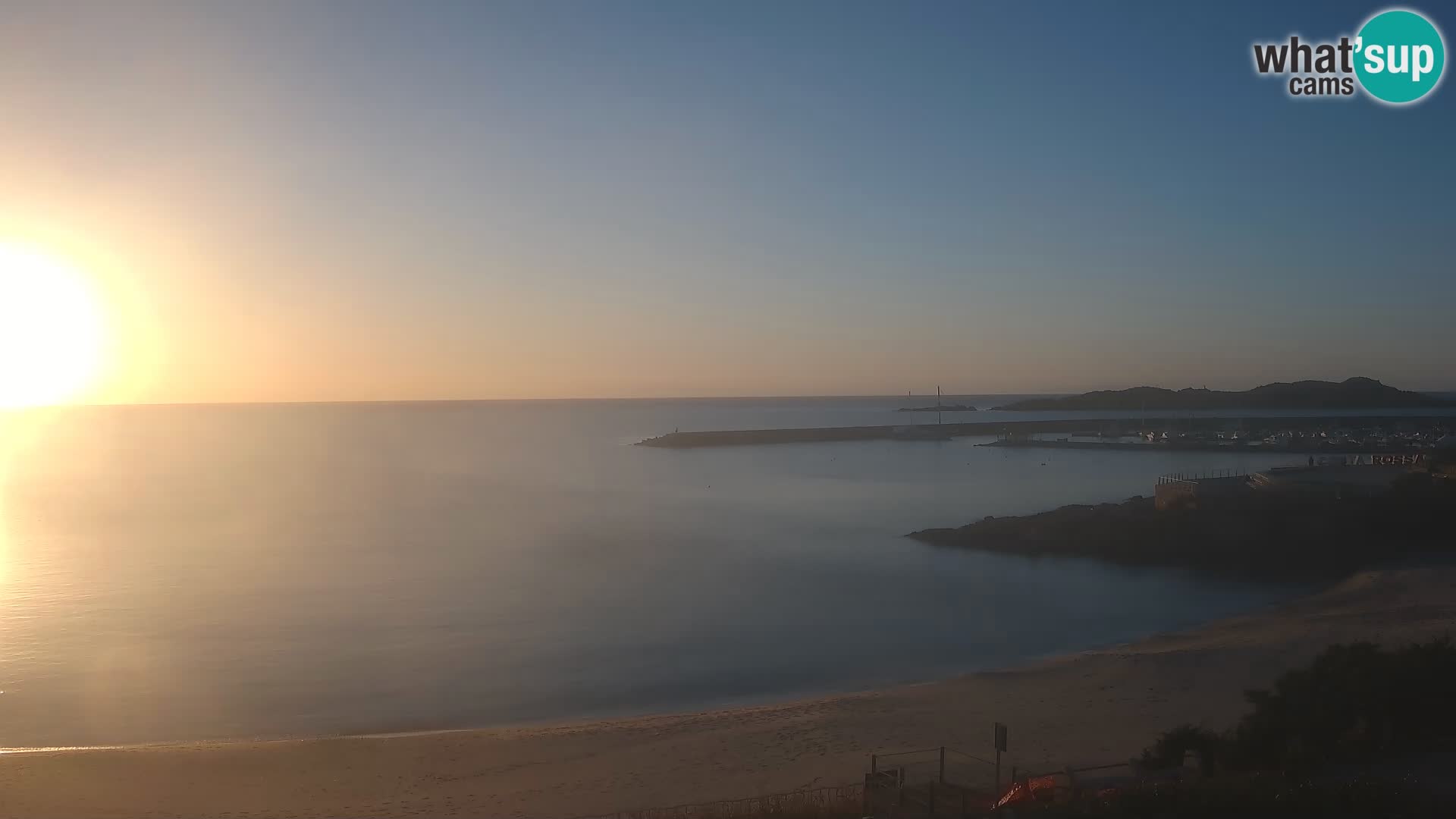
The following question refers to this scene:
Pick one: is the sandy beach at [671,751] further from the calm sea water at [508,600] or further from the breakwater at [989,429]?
the breakwater at [989,429]

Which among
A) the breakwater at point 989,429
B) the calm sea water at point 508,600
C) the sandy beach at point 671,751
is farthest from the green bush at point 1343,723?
the breakwater at point 989,429

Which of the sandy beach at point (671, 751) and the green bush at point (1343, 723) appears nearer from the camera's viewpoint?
the green bush at point (1343, 723)

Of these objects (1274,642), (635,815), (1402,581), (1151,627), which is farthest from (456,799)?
(1402,581)

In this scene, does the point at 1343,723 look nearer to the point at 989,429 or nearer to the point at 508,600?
the point at 508,600

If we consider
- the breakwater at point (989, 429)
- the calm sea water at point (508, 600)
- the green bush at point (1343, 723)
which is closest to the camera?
the green bush at point (1343, 723)

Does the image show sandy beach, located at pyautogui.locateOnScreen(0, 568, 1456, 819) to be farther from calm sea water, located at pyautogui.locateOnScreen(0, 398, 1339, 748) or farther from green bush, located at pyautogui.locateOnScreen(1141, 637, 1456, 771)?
green bush, located at pyautogui.locateOnScreen(1141, 637, 1456, 771)

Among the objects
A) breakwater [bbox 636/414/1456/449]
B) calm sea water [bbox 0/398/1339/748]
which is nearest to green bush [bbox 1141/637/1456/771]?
calm sea water [bbox 0/398/1339/748]

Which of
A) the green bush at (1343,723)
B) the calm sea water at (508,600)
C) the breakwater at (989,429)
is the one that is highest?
the breakwater at (989,429)

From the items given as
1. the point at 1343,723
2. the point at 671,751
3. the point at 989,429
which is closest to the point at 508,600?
the point at 671,751
